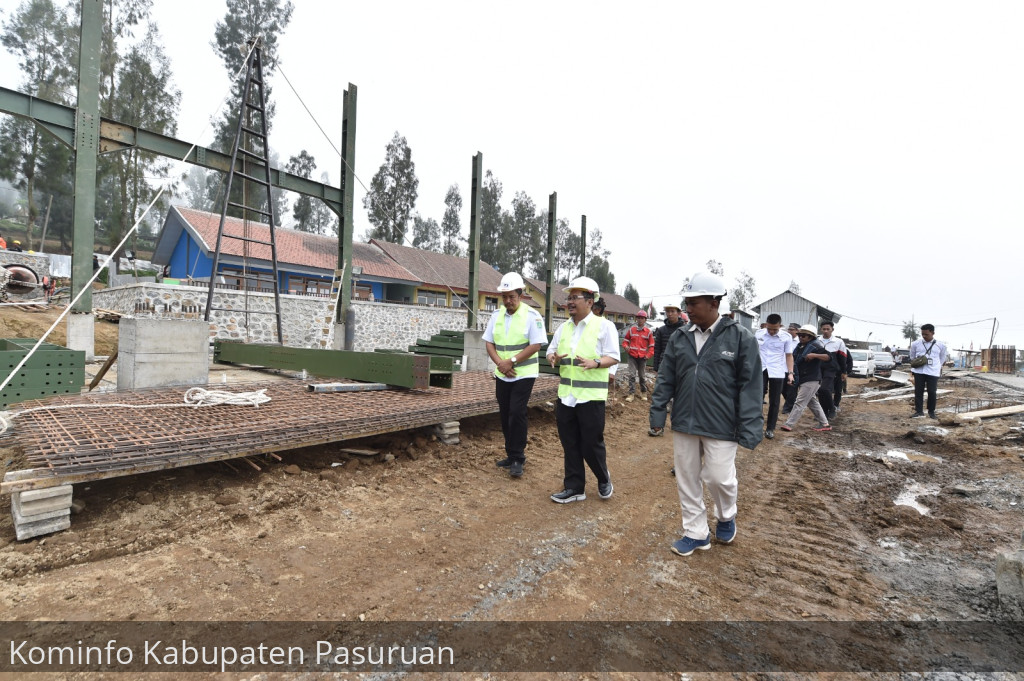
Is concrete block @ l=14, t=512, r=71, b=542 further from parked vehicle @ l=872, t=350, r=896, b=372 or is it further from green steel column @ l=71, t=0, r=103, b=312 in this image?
parked vehicle @ l=872, t=350, r=896, b=372

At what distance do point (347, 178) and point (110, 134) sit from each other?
14.3 ft

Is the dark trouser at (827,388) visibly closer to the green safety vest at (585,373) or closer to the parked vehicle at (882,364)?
the green safety vest at (585,373)

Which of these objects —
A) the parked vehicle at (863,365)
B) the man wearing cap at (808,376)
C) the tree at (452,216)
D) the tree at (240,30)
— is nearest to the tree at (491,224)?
the tree at (452,216)

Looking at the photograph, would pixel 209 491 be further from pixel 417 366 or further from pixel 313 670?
pixel 417 366

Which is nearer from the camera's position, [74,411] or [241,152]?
[74,411]

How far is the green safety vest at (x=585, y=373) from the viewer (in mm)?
3830

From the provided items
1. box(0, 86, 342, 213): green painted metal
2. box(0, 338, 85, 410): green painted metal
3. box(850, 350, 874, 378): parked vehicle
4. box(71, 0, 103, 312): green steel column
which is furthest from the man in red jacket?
box(850, 350, 874, 378): parked vehicle

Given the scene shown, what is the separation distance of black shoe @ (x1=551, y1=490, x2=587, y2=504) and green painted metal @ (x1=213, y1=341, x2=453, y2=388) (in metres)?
2.46

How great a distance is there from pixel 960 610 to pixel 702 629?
142cm

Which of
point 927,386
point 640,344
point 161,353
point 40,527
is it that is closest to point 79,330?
point 161,353

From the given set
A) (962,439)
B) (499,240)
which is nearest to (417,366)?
(962,439)

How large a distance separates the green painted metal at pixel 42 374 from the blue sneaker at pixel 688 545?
6309mm

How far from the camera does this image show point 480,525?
3494 mm

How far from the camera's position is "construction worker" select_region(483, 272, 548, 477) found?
14.7 feet
